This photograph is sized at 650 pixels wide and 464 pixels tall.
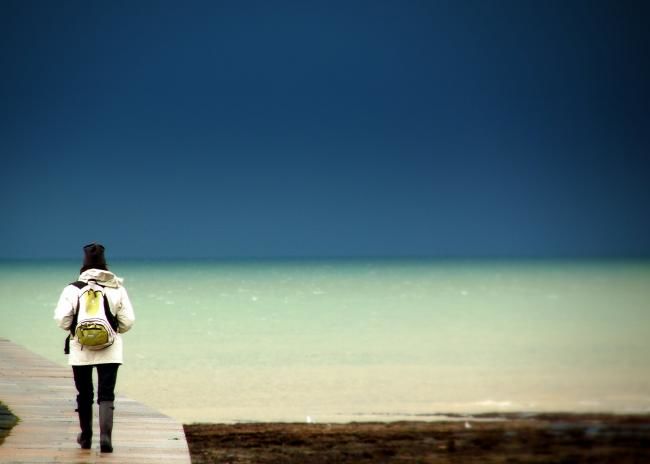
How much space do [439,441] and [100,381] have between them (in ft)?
12.2

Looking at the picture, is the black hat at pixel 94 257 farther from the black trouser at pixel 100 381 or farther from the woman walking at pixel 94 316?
the black trouser at pixel 100 381

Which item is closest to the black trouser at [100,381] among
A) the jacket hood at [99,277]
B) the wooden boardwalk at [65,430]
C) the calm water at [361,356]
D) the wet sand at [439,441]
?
the wooden boardwalk at [65,430]

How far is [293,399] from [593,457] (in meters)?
13.0

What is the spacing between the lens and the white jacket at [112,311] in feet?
21.1

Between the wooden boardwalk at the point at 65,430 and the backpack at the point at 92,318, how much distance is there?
82 cm

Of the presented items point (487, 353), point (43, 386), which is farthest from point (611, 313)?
point (43, 386)

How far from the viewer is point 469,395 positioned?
16.6 meters

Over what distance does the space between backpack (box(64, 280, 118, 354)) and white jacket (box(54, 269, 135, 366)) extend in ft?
0.08

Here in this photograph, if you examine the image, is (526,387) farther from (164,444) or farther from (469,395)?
(164,444)

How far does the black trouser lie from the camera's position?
666 cm

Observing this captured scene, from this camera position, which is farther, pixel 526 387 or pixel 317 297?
pixel 317 297

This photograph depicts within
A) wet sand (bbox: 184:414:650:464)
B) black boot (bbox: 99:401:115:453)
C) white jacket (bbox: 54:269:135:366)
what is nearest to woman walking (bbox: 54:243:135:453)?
white jacket (bbox: 54:269:135:366)

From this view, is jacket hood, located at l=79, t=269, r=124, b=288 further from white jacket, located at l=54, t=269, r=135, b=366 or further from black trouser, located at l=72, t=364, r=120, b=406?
black trouser, located at l=72, t=364, r=120, b=406

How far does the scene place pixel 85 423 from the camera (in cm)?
705
